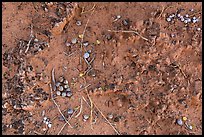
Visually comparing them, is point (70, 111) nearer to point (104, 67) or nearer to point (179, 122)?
point (104, 67)

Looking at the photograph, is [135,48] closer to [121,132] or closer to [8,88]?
[121,132]

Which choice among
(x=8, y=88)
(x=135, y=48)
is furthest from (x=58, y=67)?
(x=135, y=48)

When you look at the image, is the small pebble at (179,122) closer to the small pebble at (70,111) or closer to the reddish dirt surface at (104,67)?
the reddish dirt surface at (104,67)

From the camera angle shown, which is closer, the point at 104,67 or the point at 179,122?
the point at 179,122

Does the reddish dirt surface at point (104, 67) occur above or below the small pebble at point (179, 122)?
above

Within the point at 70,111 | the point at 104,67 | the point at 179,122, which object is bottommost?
the point at 179,122

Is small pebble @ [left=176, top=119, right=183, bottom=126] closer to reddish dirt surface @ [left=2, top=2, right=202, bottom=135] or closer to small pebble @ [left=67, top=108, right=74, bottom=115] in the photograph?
reddish dirt surface @ [left=2, top=2, right=202, bottom=135]

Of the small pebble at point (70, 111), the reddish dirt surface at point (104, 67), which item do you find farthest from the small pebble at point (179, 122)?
the small pebble at point (70, 111)

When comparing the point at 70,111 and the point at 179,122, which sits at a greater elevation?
the point at 70,111

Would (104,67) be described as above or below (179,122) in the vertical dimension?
above

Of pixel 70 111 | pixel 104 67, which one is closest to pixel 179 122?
pixel 104 67
